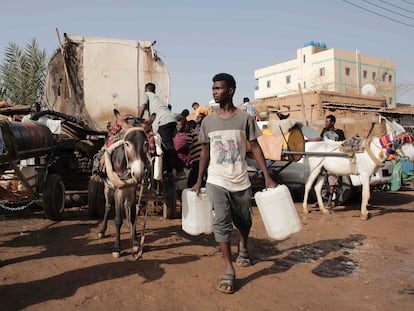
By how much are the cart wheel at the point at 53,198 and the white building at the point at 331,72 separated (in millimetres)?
37771

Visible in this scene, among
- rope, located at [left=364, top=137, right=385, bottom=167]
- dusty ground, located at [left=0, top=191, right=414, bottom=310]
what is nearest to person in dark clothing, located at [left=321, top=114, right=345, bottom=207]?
rope, located at [left=364, top=137, right=385, bottom=167]

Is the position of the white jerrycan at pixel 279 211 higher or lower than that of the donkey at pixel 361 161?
lower

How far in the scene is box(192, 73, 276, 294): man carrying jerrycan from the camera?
4238mm

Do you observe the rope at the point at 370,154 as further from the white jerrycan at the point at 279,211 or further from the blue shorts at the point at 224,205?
the blue shorts at the point at 224,205

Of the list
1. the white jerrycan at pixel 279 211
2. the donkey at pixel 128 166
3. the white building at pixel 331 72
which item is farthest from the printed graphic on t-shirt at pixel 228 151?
the white building at pixel 331 72

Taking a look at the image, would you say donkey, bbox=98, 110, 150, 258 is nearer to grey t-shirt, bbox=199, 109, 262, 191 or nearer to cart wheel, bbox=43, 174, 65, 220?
grey t-shirt, bbox=199, 109, 262, 191

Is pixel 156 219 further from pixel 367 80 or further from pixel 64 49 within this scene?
pixel 367 80

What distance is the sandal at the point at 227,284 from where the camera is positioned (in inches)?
160

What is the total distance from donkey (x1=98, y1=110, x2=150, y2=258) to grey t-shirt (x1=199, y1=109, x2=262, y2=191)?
97 cm

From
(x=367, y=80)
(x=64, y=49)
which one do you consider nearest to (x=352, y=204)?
(x=64, y=49)

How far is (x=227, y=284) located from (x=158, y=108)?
3.68 m

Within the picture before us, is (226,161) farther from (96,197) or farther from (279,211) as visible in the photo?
(96,197)

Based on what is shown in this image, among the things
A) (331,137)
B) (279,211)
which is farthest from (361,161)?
(279,211)

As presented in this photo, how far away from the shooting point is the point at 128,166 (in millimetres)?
5070
